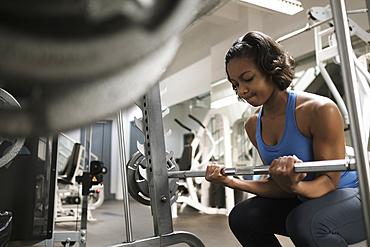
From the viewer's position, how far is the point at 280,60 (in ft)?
2.80

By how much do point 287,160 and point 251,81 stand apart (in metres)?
0.27

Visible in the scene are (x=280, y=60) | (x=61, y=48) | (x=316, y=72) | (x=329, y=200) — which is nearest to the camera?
(x=61, y=48)

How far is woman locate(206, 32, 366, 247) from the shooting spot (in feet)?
2.27

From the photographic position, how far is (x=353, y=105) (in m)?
0.41

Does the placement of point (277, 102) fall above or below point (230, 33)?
below

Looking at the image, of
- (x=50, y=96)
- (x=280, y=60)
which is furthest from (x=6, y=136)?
(x=280, y=60)

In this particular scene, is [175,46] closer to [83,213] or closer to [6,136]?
[6,136]

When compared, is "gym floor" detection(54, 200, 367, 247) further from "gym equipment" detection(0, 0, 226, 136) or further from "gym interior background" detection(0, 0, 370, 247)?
"gym equipment" detection(0, 0, 226, 136)

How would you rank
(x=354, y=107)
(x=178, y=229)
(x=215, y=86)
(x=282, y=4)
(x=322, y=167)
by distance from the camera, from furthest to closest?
(x=215, y=86) → (x=282, y=4) → (x=178, y=229) → (x=322, y=167) → (x=354, y=107)

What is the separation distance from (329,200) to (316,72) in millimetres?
3509

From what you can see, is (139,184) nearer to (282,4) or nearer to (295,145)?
(295,145)

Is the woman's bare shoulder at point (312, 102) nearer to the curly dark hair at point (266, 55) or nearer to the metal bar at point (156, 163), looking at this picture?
the curly dark hair at point (266, 55)

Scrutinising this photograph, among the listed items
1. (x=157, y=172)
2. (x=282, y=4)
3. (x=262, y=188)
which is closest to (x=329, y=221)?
(x=262, y=188)

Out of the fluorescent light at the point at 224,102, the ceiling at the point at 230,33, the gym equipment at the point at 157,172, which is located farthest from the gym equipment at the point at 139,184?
the fluorescent light at the point at 224,102
